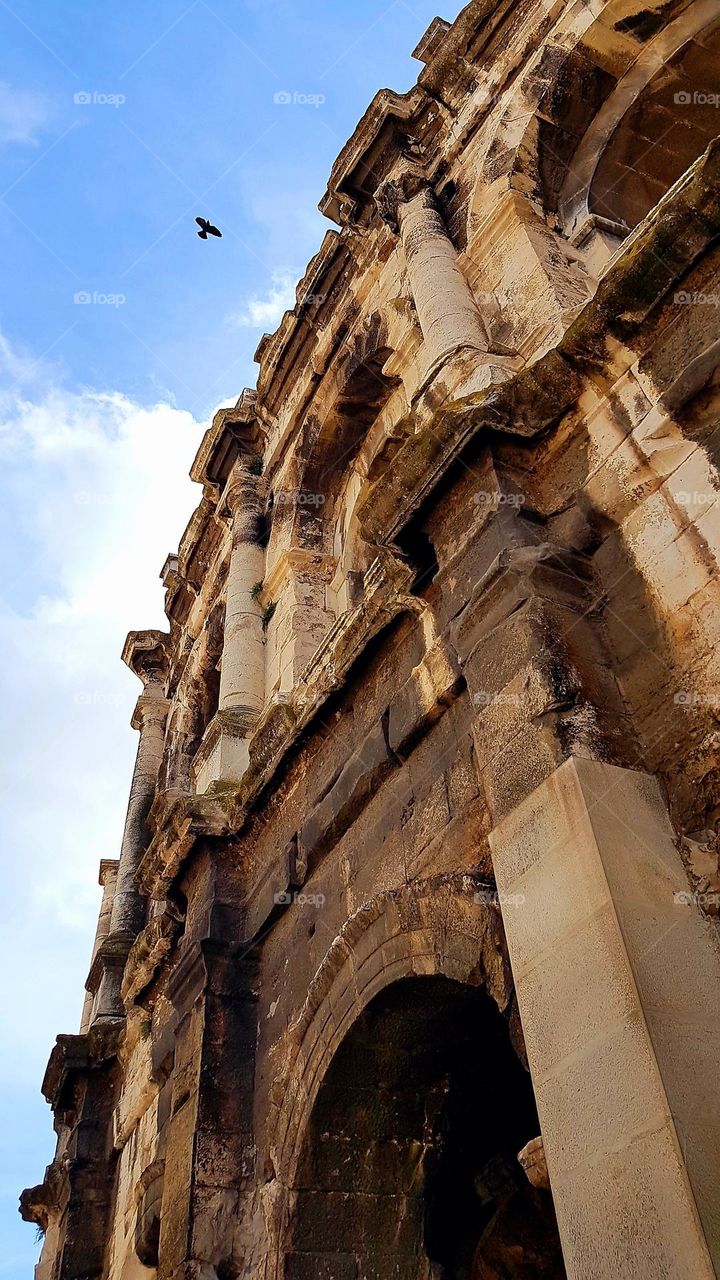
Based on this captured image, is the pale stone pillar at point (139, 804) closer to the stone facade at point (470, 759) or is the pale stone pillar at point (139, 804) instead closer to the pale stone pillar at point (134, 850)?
the pale stone pillar at point (134, 850)

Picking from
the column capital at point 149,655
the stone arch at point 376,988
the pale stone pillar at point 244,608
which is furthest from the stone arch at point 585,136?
the column capital at point 149,655

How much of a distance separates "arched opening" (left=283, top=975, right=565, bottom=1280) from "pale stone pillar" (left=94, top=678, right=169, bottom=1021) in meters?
5.36

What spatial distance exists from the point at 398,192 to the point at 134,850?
7.00m

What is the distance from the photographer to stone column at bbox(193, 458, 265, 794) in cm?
782

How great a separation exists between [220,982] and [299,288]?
6.25m

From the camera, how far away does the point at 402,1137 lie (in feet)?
15.5

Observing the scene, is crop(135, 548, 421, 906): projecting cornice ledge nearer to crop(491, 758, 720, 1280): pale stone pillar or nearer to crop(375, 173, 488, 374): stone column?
crop(375, 173, 488, 374): stone column

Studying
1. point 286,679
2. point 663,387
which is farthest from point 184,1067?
point 663,387

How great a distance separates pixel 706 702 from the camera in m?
3.10

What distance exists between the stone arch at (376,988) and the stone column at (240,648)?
2.65 m

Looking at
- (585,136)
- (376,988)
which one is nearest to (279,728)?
(376,988)

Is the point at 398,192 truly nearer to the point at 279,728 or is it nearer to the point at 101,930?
the point at 279,728

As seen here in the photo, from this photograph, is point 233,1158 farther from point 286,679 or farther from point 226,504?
point 226,504

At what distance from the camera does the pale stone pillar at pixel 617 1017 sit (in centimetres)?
221
